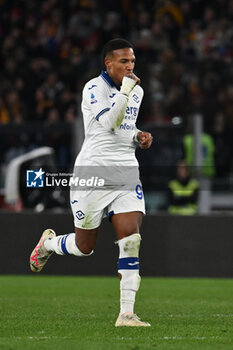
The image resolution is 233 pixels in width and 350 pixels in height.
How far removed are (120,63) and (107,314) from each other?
7.48 feet

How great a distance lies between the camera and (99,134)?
7.46 m

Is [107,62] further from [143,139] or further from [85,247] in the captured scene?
[85,247]

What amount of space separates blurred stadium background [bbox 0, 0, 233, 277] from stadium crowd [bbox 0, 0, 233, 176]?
0.08ft

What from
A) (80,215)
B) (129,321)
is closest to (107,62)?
(80,215)

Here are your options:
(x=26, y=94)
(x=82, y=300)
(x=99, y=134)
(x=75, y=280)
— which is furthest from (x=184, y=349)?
(x=26, y=94)

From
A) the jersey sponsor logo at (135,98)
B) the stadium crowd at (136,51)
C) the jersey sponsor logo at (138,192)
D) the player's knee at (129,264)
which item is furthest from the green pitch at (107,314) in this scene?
the stadium crowd at (136,51)

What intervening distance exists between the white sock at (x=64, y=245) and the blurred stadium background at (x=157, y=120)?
519 cm

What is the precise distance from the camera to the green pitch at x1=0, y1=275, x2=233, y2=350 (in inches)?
248

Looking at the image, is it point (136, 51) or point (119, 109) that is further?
point (136, 51)

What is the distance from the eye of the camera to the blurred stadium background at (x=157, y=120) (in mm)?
13609

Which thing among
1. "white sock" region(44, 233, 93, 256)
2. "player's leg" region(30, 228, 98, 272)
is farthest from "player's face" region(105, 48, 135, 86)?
"white sock" region(44, 233, 93, 256)

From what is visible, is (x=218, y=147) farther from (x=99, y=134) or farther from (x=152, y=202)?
(x=99, y=134)

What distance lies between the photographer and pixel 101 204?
7.41 meters

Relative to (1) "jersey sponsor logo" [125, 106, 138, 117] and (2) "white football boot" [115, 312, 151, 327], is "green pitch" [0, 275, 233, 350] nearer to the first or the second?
(2) "white football boot" [115, 312, 151, 327]
